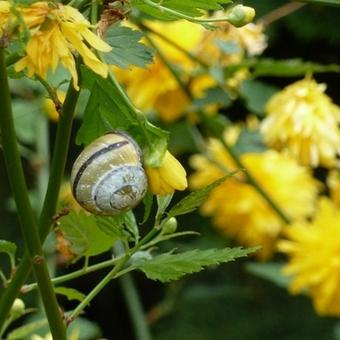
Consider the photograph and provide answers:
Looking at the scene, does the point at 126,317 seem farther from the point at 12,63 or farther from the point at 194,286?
the point at 12,63

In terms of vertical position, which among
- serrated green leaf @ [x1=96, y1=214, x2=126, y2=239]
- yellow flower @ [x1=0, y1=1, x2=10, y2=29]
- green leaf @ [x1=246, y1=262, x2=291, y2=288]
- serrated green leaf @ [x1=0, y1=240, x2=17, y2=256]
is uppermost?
yellow flower @ [x1=0, y1=1, x2=10, y2=29]

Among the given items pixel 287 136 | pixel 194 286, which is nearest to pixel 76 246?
pixel 287 136

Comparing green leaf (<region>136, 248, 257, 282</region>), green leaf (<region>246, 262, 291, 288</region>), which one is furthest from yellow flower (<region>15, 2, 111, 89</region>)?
green leaf (<region>246, 262, 291, 288</region>)

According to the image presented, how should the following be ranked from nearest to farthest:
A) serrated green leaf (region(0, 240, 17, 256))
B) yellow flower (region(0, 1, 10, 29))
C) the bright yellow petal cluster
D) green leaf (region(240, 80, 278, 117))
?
yellow flower (region(0, 1, 10, 29)), serrated green leaf (region(0, 240, 17, 256)), green leaf (region(240, 80, 278, 117)), the bright yellow petal cluster

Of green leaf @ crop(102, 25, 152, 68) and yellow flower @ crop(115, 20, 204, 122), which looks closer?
green leaf @ crop(102, 25, 152, 68)

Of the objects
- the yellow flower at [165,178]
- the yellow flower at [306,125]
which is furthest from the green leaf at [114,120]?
the yellow flower at [306,125]

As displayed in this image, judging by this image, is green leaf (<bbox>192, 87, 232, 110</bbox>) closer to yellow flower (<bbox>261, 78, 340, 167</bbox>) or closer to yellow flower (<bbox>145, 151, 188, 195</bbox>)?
yellow flower (<bbox>261, 78, 340, 167</bbox>)

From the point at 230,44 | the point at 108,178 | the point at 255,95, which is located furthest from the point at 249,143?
the point at 108,178
